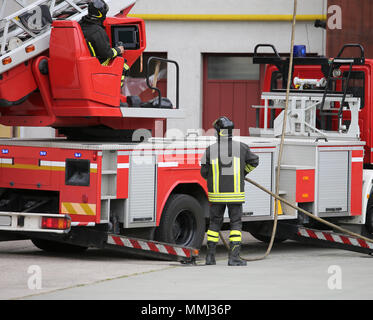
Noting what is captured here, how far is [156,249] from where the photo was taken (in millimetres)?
12484

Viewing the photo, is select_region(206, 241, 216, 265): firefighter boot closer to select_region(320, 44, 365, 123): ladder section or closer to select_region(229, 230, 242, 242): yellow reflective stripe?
select_region(229, 230, 242, 242): yellow reflective stripe

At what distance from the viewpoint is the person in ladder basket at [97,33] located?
12.3 metres

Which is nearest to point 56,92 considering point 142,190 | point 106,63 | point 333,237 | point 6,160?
point 106,63

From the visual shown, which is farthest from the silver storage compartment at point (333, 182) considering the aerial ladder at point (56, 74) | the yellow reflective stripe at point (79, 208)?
the yellow reflective stripe at point (79, 208)

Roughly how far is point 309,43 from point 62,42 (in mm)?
11127

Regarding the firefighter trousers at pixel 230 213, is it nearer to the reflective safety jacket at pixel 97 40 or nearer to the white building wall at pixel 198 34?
the reflective safety jacket at pixel 97 40

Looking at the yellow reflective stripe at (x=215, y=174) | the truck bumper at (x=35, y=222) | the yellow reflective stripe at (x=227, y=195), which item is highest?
the yellow reflective stripe at (x=215, y=174)

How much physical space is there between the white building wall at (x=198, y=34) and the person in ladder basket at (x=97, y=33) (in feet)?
33.5

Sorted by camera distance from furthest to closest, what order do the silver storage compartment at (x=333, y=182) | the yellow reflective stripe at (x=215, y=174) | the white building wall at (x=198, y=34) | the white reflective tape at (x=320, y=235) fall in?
the white building wall at (x=198, y=34) → the silver storage compartment at (x=333, y=182) → the white reflective tape at (x=320, y=235) → the yellow reflective stripe at (x=215, y=174)

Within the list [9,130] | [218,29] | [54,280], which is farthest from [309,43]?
[54,280]

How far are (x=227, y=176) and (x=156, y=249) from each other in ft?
4.28

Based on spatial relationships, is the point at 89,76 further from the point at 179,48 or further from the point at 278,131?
the point at 179,48

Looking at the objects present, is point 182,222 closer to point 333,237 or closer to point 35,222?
point 35,222

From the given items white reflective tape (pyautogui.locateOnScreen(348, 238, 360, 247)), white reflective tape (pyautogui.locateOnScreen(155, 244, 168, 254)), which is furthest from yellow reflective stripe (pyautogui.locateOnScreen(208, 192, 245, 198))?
Result: white reflective tape (pyautogui.locateOnScreen(348, 238, 360, 247))
